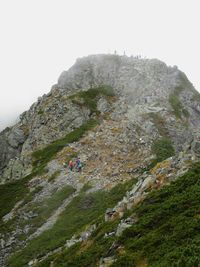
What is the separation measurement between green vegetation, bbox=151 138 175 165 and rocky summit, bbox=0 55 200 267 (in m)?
0.20

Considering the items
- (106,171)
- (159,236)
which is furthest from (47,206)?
(159,236)

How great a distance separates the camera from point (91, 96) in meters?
101

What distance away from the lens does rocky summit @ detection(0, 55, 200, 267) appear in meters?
26.8

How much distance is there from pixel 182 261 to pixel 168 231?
5304mm

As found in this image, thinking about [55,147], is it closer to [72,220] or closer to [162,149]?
[162,149]

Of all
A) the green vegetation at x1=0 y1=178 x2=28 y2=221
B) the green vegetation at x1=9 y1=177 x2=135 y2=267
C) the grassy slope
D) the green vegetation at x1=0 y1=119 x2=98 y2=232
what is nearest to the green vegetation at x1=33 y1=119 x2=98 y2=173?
the green vegetation at x1=0 y1=119 x2=98 y2=232

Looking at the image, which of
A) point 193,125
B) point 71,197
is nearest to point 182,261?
point 71,197

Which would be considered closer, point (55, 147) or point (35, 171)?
point (35, 171)

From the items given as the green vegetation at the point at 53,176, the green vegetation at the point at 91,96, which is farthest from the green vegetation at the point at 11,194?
the green vegetation at the point at 91,96

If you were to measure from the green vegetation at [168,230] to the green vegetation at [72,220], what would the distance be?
629 inches

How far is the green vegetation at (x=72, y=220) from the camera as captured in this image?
48125 millimetres

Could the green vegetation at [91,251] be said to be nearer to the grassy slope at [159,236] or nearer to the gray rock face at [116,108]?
the grassy slope at [159,236]

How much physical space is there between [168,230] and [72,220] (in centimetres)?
3211

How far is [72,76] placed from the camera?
374 ft
